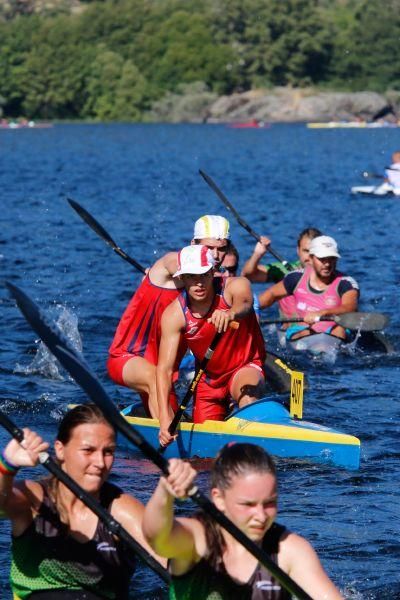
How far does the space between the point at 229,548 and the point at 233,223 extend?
988 inches

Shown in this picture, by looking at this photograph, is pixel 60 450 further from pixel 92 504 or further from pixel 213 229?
pixel 213 229

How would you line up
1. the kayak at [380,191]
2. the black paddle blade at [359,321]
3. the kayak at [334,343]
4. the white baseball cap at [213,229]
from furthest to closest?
1. the kayak at [380,191]
2. the kayak at [334,343]
3. the black paddle blade at [359,321]
4. the white baseball cap at [213,229]

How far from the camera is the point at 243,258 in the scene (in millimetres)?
23031

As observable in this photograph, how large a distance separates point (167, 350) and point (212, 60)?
11854cm

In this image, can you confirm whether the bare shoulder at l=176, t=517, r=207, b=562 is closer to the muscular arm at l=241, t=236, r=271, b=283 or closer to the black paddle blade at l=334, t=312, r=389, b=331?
the muscular arm at l=241, t=236, r=271, b=283

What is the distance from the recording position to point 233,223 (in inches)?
1179

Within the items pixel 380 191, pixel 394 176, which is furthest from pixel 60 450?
pixel 380 191

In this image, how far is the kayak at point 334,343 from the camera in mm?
14086

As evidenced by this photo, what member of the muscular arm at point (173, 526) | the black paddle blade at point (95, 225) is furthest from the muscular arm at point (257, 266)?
the muscular arm at point (173, 526)

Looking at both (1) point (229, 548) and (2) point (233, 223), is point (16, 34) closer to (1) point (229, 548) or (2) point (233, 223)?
(2) point (233, 223)

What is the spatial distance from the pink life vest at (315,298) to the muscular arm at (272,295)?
0.13 m

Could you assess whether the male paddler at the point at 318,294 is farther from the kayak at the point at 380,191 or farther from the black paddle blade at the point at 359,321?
the kayak at the point at 380,191

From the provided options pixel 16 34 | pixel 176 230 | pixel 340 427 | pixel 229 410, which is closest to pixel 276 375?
pixel 340 427

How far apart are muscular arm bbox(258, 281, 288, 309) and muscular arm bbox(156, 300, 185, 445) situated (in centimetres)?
505
